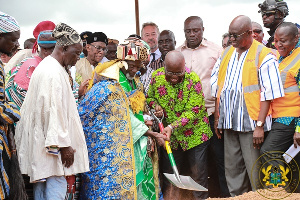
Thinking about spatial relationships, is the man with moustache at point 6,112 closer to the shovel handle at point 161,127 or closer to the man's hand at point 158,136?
the man's hand at point 158,136

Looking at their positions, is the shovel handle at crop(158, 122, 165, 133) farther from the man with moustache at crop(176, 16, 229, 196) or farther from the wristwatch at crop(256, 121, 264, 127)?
the wristwatch at crop(256, 121, 264, 127)

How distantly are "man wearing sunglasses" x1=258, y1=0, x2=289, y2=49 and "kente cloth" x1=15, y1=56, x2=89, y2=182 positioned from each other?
12.2 ft

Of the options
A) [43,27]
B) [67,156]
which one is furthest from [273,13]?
[67,156]

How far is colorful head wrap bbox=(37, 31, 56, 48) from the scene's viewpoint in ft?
16.3

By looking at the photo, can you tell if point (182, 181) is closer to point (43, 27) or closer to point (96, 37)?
point (43, 27)

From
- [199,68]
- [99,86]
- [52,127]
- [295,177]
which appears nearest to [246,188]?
[295,177]

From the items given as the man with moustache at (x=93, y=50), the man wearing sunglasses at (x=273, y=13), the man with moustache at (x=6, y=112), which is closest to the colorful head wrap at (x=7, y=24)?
the man with moustache at (x=6, y=112)

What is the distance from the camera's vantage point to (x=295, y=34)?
5.79 meters

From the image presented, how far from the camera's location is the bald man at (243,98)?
5488mm

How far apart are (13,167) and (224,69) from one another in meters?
3.08

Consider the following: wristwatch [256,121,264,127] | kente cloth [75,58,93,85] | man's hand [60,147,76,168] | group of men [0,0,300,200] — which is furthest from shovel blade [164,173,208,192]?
kente cloth [75,58,93,85]

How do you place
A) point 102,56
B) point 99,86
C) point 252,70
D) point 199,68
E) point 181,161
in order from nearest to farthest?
point 99,86, point 252,70, point 181,161, point 199,68, point 102,56

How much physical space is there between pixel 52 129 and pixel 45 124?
0.36 ft

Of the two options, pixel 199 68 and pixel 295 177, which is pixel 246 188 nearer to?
pixel 295 177
